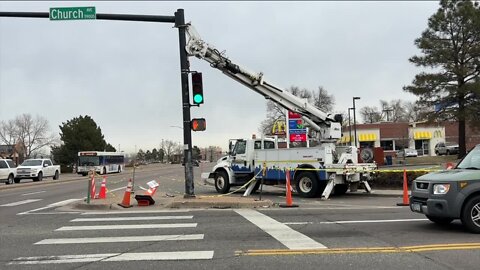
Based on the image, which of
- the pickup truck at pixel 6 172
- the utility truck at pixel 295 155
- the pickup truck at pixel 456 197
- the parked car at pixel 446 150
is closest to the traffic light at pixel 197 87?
the utility truck at pixel 295 155

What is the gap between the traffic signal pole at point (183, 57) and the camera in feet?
50.4

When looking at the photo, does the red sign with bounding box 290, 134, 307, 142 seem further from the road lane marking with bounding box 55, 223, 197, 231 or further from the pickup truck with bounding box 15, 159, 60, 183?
the pickup truck with bounding box 15, 159, 60, 183

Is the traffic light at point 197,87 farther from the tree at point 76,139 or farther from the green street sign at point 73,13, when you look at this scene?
the tree at point 76,139

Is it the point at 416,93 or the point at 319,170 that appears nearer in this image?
the point at 319,170

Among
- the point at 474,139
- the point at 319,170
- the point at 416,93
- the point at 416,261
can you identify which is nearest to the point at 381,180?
the point at 319,170

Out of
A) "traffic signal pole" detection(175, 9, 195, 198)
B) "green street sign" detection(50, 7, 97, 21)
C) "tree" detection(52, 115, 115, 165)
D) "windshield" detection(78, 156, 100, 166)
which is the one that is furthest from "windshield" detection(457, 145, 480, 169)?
"tree" detection(52, 115, 115, 165)

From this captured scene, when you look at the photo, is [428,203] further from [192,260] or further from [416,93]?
[416,93]

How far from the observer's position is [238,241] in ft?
28.2

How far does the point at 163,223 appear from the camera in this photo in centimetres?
1113

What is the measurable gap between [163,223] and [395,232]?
5.11 metres

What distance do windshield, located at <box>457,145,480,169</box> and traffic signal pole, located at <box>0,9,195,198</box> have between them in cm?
833

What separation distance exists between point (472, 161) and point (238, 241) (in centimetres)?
505

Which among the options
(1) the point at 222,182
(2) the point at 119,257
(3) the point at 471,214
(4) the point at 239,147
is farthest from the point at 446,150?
(2) the point at 119,257

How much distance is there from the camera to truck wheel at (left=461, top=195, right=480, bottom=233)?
8.87 meters
